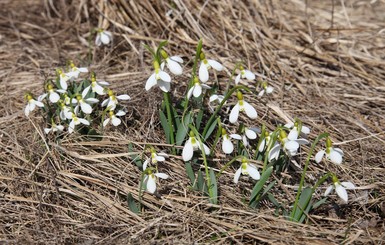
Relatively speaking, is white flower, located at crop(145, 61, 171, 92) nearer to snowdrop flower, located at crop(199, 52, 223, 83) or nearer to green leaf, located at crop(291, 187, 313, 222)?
snowdrop flower, located at crop(199, 52, 223, 83)

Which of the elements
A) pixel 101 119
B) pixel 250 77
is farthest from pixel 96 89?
pixel 250 77

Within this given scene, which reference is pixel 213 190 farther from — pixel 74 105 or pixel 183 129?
pixel 74 105

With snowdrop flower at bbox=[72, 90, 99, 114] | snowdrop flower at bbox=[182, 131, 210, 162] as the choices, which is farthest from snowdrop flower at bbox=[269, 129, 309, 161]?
snowdrop flower at bbox=[72, 90, 99, 114]

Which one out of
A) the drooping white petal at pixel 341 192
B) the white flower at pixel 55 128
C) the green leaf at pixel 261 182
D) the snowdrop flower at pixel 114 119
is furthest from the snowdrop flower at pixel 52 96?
the drooping white petal at pixel 341 192

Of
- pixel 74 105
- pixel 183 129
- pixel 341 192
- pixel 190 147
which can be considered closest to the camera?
pixel 341 192

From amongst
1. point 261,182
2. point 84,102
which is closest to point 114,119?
point 84,102
